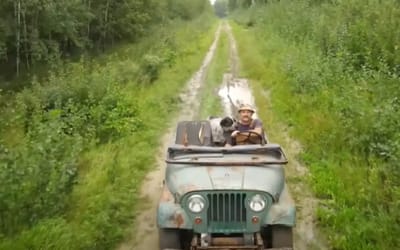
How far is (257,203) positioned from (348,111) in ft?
17.5

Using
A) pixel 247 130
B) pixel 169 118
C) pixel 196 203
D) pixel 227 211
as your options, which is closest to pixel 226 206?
pixel 227 211

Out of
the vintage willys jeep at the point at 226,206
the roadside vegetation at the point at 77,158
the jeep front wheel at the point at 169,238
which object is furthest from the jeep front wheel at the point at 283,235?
the roadside vegetation at the point at 77,158

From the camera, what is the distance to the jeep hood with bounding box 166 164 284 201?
584 cm

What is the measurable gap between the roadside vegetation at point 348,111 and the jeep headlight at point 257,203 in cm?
156

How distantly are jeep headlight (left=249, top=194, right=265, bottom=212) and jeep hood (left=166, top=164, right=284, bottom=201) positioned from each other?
3.7 inches

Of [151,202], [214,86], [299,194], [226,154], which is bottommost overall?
[151,202]

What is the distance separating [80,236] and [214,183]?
6.22 feet

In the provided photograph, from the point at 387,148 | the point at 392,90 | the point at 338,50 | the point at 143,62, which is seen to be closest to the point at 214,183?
the point at 387,148

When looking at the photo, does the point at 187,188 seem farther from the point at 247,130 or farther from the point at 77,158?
the point at 77,158

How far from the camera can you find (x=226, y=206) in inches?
227

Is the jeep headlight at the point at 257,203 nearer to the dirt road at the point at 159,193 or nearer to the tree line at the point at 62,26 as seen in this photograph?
the dirt road at the point at 159,193

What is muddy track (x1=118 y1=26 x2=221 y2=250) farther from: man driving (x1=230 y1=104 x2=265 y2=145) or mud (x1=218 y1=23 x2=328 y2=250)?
man driving (x1=230 y1=104 x2=265 y2=145)

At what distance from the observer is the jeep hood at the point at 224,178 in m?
5.84

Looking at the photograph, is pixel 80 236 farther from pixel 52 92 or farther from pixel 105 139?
pixel 52 92
